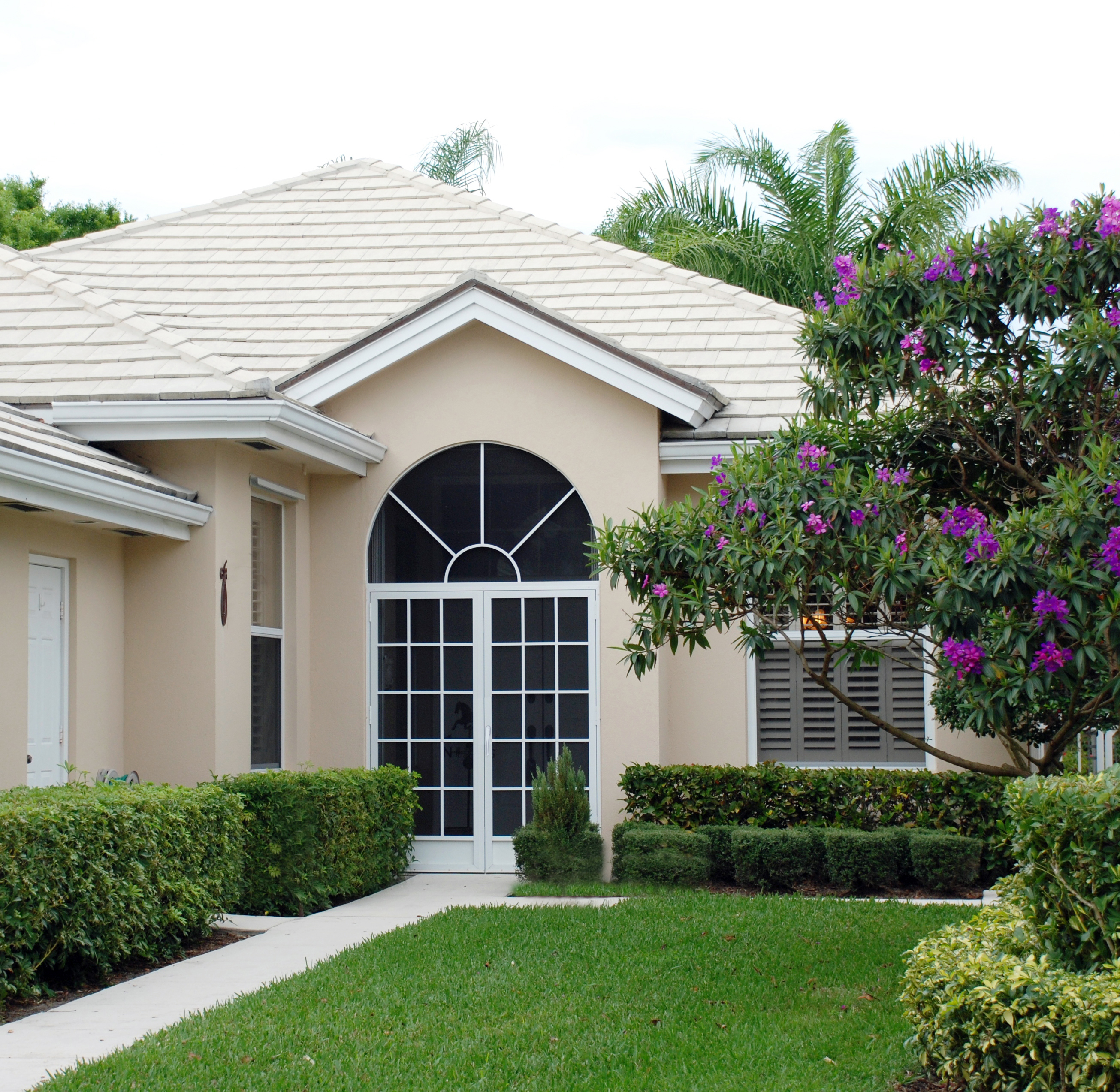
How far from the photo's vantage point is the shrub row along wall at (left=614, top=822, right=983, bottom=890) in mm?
10219

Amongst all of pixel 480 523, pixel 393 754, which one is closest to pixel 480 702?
pixel 393 754

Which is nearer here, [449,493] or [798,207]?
[449,493]

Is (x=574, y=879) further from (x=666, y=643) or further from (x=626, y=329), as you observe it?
(x=626, y=329)

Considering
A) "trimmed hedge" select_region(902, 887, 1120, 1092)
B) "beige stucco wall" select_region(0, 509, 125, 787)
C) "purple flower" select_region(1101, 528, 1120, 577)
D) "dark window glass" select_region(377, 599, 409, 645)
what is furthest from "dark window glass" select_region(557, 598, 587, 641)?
"trimmed hedge" select_region(902, 887, 1120, 1092)

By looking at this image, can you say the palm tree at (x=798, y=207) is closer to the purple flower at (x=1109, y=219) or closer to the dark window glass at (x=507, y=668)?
the dark window glass at (x=507, y=668)

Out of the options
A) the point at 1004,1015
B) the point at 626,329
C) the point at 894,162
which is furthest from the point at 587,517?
the point at 894,162

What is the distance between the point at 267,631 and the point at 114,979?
4.27 metres

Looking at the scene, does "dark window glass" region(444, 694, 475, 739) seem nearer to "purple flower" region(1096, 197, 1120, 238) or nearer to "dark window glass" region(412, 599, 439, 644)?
"dark window glass" region(412, 599, 439, 644)

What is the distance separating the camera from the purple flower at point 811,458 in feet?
22.2

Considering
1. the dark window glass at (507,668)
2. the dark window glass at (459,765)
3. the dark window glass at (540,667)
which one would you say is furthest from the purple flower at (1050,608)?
the dark window glass at (459,765)

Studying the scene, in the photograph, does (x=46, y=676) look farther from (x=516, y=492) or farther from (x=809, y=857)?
(x=809, y=857)

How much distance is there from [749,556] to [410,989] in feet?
9.56

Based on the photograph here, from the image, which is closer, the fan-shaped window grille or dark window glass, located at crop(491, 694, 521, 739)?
dark window glass, located at crop(491, 694, 521, 739)

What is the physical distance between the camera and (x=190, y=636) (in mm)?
10102
